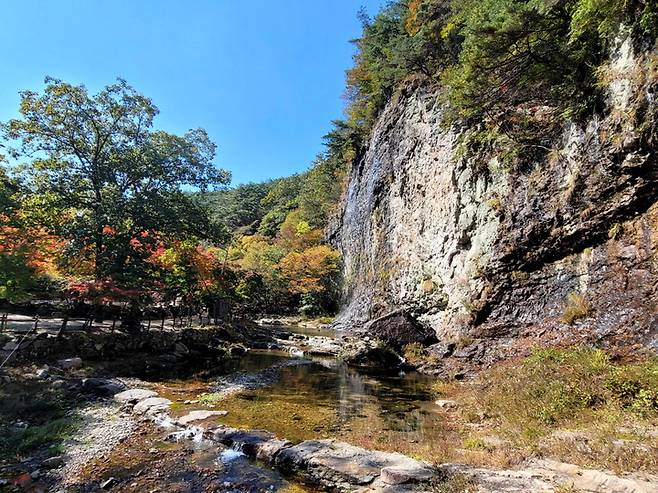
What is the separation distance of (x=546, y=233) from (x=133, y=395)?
45.3ft

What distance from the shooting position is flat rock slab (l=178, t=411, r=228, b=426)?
802cm

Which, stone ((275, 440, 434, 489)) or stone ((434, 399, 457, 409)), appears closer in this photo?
stone ((275, 440, 434, 489))

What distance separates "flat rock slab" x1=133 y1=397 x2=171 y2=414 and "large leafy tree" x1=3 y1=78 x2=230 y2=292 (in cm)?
555

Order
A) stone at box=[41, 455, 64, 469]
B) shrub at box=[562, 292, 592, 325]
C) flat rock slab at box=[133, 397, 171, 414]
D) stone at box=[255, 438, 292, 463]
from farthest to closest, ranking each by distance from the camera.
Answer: shrub at box=[562, 292, 592, 325]
flat rock slab at box=[133, 397, 171, 414]
stone at box=[255, 438, 292, 463]
stone at box=[41, 455, 64, 469]

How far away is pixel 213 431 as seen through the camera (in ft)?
24.4

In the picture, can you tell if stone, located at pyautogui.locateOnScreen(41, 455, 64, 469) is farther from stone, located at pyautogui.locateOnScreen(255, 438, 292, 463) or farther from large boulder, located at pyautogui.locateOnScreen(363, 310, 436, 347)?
large boulder, located at pyautogui.locateOnScreen(363, 310, 436, 347)

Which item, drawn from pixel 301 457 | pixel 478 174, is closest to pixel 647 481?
pixel 301 457

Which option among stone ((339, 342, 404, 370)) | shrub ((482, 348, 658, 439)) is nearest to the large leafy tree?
stone ((339, 342, 404, 370))

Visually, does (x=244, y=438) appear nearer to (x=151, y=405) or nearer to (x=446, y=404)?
(x=151, y=405)

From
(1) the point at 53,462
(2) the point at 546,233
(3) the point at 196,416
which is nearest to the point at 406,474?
(3) the point at 196,416

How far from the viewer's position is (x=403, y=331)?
17562mm

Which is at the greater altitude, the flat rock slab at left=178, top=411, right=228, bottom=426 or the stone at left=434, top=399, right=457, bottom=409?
the stone at left=434, top=399, right=457, bottom=409

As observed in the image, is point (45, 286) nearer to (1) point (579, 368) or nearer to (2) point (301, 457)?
(2) point (301, 457)

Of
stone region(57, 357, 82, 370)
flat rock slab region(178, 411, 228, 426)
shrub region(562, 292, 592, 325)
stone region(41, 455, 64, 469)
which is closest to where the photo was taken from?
stone region(41, 455, 64, 469)
